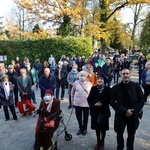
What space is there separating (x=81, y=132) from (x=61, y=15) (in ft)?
62.9

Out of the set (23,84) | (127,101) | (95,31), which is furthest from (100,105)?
(95,31)

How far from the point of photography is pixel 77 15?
74.2 ft

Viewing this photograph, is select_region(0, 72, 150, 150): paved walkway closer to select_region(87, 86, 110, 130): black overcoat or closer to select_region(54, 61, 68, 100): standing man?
select_region(87, 86, 110, 130): black overcoat

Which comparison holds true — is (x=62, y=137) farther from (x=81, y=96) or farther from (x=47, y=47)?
(x=47, y=47)

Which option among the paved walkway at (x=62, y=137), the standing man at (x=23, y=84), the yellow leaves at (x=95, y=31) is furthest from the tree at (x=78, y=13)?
the paved walkway at (x=62, y=137)

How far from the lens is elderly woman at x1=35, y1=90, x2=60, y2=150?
490 centimetres

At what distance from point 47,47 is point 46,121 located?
17965 millimetres

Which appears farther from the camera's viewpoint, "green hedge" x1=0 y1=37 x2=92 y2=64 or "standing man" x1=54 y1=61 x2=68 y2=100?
"green hedge" x1=0 y1=37 x2=92 y2=64

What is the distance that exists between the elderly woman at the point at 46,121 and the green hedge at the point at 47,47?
16.8 metres

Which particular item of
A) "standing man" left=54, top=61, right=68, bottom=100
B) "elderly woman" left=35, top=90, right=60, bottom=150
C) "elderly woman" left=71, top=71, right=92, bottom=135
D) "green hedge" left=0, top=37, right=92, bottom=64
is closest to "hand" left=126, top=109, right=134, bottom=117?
"elderly woman" left=35, top=90, right=60, bottom=150

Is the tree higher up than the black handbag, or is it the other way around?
the tree

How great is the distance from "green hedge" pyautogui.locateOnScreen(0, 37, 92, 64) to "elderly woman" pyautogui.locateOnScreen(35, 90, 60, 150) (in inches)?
661

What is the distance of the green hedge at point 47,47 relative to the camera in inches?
860

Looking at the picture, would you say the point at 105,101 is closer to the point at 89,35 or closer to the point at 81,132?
the point at 81,132
